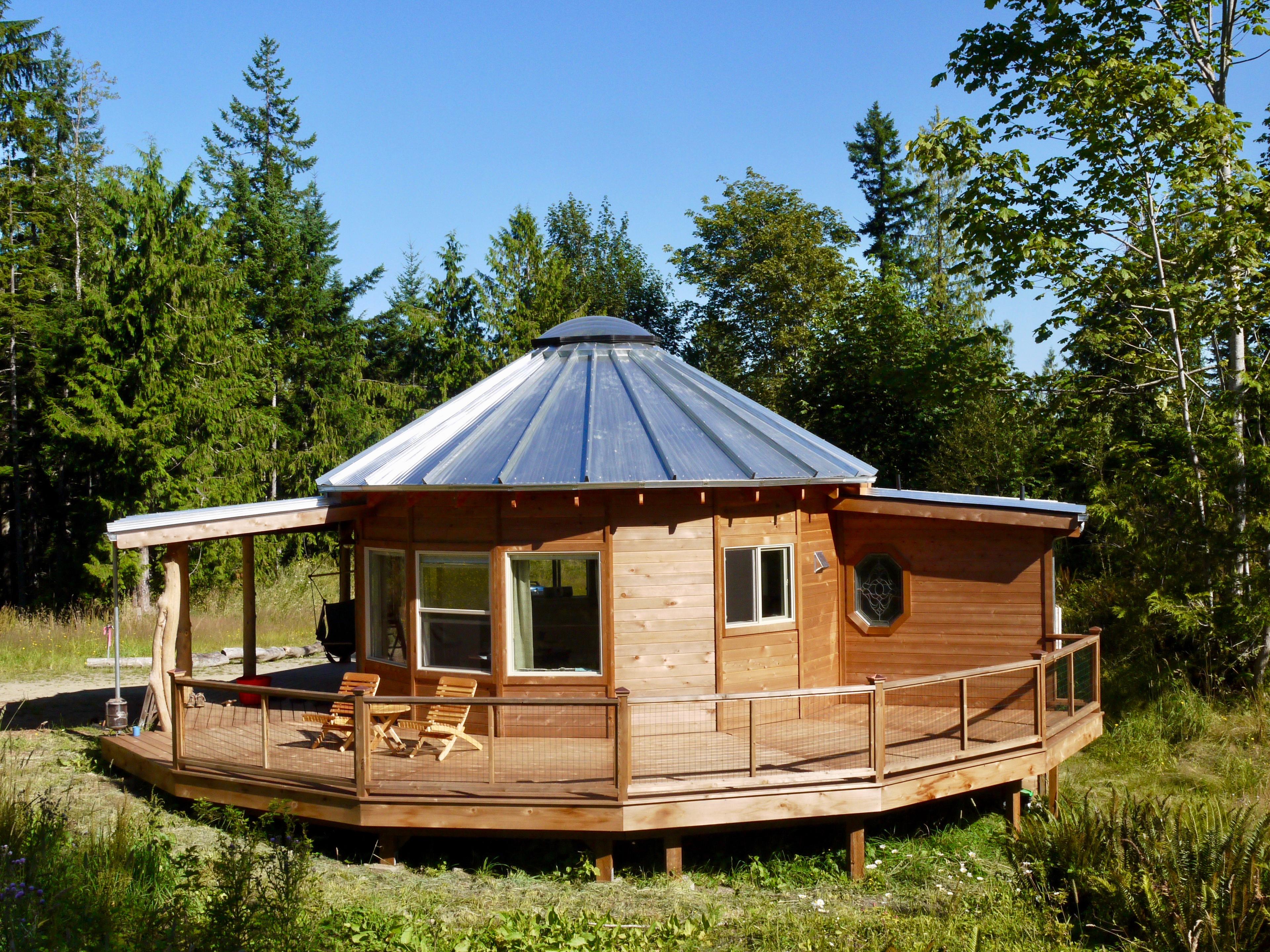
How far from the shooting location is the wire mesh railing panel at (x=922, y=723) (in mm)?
9047

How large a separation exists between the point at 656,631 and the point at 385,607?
10.6 feet

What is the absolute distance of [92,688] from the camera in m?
15.7

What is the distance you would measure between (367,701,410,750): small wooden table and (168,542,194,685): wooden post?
84.8 inches

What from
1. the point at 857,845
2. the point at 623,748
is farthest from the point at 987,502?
the point at 623,748

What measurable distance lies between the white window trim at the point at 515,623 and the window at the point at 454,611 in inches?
11.7

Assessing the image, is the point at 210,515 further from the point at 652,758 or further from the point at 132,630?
the point at 132,630

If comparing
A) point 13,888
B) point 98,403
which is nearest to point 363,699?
point 13,888

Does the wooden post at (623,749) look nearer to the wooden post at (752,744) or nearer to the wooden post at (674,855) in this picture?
the wooden post at (674,855)

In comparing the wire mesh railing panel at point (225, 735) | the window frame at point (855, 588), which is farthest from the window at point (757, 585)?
the wire mesh railing panel at point (225, 735)

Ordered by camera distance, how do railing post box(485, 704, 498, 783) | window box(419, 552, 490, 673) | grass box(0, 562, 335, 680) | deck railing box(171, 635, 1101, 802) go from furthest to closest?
grass box(0, 562, 335, 680)
window box(419, 552, 490, 673)
deck railing box(171, 635, 1101, 802)
railing post box(485, 704, 498, 783)

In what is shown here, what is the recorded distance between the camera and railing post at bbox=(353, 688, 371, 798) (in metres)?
8.41

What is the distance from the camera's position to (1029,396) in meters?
16.8

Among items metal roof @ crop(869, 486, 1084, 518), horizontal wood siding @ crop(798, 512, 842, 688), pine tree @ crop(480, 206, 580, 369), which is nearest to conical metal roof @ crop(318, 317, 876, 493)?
metal roof @ crop(869, 486, 1084, 518)

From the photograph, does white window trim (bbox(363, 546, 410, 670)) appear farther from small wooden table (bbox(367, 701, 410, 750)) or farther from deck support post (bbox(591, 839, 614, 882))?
deck support post (bbox(591, 839, 614, 882))
